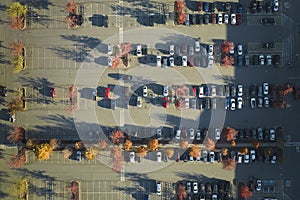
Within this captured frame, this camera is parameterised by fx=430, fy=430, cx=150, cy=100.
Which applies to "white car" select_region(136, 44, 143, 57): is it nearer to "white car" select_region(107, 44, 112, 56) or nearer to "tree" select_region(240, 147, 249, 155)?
"white car" select_region(107, 44, 112, 56)

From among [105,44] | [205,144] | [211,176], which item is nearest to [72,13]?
[105,44]

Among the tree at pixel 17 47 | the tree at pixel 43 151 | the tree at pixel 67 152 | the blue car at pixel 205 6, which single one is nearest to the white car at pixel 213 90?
the blue car at pixel 205 6

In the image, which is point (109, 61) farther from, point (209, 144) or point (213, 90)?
point (209, 144)

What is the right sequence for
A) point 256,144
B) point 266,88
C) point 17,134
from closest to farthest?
point 256,144, point 266,88, point 17,134

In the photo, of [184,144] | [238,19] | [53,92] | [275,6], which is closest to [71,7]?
[53,92]

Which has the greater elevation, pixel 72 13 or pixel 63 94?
pixel 72 13

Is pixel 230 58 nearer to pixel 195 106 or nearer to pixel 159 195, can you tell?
pixel 195 106

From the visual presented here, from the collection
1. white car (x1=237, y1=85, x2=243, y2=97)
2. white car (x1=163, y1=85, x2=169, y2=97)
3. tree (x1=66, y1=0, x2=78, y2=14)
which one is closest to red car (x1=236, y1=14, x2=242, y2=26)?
white car (x1=237, y1=85, x2=243, y2=97)
